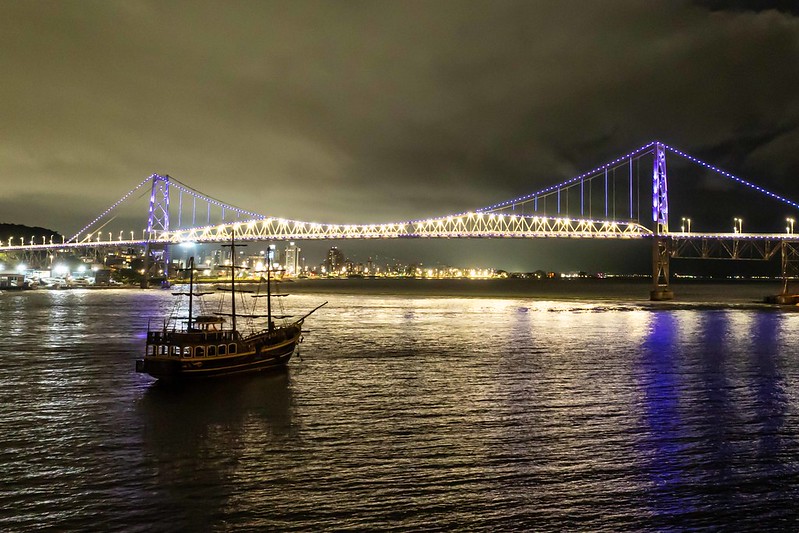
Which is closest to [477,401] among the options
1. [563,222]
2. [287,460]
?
[287,460]

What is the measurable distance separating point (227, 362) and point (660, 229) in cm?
7022

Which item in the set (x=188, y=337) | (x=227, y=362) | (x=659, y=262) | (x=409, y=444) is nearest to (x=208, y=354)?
(x=227, y=362)

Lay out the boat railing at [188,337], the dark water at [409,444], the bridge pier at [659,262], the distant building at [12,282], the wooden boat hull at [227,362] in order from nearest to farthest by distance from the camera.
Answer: the dark water at [409,444] → the wooden boat hull at [227,362] → the boat railing at [188,337] → the bridge pier at [659,262] → the distant building at [12,282]

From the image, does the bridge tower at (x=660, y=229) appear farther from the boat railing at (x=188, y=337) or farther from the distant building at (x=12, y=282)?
the distant building at (x=12, y=282)

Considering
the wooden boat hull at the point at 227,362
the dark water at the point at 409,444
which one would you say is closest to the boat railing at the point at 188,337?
the wooden boat hull at the point at 227,362

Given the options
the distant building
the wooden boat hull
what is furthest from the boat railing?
the distant building

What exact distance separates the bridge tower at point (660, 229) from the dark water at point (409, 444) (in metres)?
50.8

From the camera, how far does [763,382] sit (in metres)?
21.9

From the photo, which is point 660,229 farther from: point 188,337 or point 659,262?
point 188,337

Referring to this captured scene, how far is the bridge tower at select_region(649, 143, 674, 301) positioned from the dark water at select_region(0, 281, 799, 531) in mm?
50818

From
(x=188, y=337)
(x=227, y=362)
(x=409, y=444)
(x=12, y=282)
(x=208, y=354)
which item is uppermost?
(x=12, y=282)

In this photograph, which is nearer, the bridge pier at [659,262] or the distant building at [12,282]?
the bridge pier at [659,262]

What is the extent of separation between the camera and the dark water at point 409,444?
31.6 ft

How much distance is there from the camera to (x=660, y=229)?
81125 millimetres
